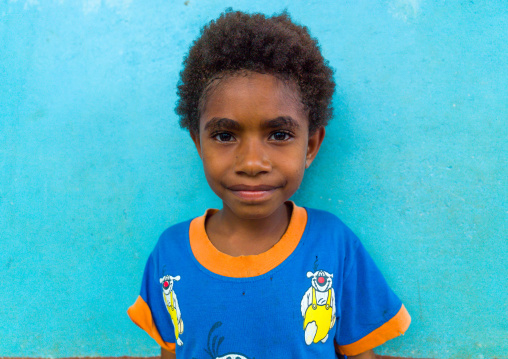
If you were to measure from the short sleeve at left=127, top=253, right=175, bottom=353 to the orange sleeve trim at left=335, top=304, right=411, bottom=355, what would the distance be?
0.55 m

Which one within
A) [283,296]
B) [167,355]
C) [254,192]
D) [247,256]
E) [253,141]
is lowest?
[167,355]

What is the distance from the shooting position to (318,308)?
0.88 meters

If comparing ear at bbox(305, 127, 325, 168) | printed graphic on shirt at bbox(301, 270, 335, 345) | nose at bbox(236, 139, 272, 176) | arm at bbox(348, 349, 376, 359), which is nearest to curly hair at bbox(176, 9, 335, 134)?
ear at bbox(305, 127, 325, 168)

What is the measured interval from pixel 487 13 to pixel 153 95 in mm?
1094

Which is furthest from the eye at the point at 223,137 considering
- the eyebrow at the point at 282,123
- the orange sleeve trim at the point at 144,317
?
the orange sleeve trim at the point at 144,317

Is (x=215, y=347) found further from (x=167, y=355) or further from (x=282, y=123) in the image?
(x=282, y=123)

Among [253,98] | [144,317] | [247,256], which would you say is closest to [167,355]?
[144,317]

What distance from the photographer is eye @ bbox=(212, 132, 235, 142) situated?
0.84m

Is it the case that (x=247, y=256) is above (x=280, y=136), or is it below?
below

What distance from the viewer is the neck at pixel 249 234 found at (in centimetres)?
94

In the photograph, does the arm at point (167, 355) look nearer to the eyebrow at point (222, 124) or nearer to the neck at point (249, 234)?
the neck at point (249, 234)

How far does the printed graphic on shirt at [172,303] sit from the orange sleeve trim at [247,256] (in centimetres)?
11

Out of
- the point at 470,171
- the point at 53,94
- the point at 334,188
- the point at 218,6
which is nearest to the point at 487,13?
the point at 470,171

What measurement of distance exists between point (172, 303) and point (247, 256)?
0.27 metres
